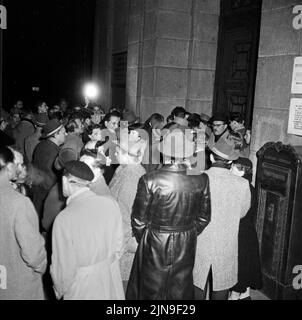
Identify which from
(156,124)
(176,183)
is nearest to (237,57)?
(156,124)

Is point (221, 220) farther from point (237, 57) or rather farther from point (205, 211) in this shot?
point (237, 57)

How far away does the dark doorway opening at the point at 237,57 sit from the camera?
756cm

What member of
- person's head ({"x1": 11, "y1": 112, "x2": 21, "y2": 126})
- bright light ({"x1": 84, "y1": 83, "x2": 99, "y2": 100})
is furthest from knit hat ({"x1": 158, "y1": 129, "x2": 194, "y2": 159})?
bright light ({"x1": 84, "y1": 83, "x2": 99, "y2": 100})

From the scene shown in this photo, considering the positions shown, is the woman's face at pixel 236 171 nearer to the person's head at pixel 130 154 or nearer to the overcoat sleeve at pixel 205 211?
the overcoat sleeve at pixel 205 211

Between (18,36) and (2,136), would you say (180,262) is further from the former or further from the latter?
(18,36)

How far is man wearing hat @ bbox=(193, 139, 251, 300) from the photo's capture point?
3578 mm

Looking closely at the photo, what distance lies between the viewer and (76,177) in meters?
2.79

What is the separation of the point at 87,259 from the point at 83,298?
1.02 ft

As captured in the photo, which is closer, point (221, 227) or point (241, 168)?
point (221, 227)

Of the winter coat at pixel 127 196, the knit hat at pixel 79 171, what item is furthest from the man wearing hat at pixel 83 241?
the winter coat at pixel 127 196

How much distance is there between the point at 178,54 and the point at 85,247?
6903 millimetres

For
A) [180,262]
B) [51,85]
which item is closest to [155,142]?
[180,262]

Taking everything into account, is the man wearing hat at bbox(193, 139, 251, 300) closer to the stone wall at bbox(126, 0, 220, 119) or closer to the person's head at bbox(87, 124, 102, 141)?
the person's head at bbox(87, 124, 102, 141)

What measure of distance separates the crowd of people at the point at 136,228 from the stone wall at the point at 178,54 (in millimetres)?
4346
